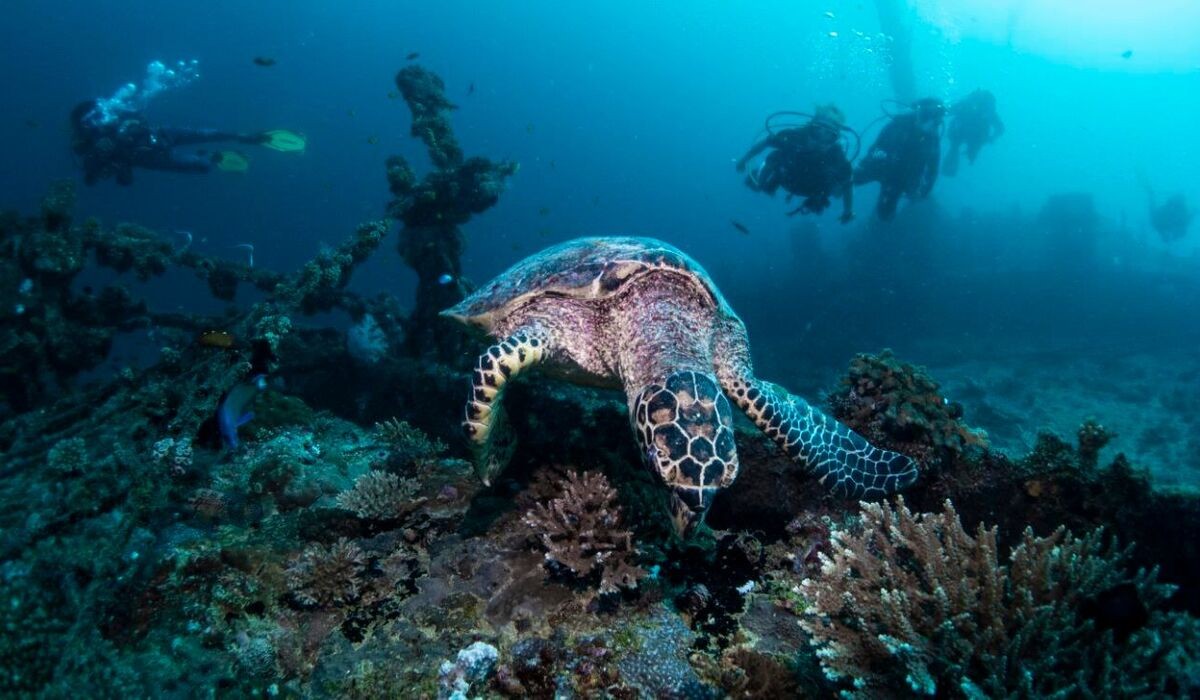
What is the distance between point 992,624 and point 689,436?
66.0 inches

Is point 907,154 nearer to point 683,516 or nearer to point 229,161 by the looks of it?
point 683,516

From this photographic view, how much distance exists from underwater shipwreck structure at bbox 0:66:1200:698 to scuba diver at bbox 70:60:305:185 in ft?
58.4

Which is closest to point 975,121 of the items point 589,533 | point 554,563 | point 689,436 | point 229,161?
point 689,436

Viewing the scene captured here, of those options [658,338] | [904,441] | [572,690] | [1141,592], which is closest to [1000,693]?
[1141,592]

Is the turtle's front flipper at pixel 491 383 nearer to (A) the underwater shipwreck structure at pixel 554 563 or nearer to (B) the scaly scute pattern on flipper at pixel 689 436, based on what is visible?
(A) the underwater shipwreck structure at pixel 554 563

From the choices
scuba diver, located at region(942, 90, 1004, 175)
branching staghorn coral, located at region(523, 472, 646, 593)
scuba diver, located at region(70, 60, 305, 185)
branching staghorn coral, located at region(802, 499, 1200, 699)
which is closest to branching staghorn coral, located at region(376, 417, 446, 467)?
→ branching staghorn coral, located at region(523, 472, 646, 593)

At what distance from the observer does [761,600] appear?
3.34 meters

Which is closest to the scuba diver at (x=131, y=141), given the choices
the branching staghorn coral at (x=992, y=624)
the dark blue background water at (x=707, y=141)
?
the dark blue background water at (x=707, y=141)

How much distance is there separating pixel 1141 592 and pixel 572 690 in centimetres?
289

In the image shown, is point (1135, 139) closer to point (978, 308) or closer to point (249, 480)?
point (978, 308)

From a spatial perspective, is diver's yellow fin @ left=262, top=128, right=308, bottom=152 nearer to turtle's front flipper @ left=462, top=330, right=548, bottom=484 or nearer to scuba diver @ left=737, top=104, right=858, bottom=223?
scuba diver @ left=737, top=104, right=858, bottom=223

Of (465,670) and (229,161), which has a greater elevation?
(229,161)

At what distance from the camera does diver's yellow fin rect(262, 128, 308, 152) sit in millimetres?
18094

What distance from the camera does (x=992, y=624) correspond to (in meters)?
2.47
